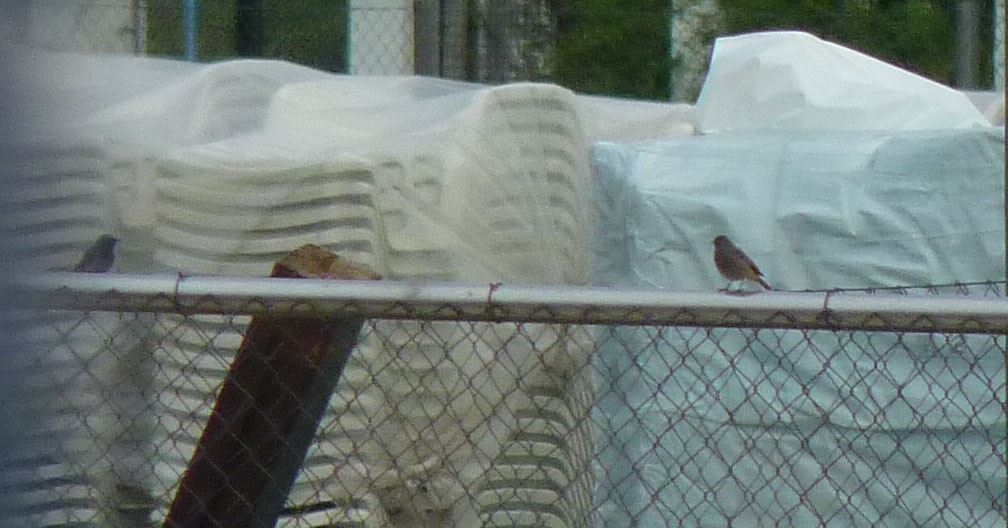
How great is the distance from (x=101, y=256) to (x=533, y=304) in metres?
1.33

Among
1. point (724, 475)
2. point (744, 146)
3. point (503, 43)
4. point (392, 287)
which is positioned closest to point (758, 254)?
point (744, 146)

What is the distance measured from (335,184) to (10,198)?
2.20 metres

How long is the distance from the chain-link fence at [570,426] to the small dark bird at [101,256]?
19 cm

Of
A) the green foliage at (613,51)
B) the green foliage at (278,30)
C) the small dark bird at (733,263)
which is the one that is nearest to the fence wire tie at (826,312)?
the small dark bird at (733,263)

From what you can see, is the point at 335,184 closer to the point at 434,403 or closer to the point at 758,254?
the point at 434,403

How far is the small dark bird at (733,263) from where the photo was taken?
336 cm

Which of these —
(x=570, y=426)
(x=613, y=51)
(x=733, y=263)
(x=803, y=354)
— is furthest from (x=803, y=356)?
(x=613, y=51)

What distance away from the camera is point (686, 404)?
3396mm

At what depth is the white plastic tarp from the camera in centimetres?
336

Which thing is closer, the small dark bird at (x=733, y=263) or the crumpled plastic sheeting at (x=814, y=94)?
the small dark bird at (x=733, y=263)

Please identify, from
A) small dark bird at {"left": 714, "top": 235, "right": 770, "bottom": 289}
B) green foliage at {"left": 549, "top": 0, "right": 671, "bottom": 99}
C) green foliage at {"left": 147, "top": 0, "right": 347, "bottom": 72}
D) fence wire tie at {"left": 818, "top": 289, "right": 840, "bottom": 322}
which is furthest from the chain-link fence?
green foliage at {"left": 549, "top": 0, "right": 671, "bottom": 99}

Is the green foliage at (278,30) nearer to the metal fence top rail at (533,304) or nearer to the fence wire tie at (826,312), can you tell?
the metal fence top rail at (533,304)

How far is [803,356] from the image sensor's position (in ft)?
11.4

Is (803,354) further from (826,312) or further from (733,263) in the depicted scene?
(826,312)
